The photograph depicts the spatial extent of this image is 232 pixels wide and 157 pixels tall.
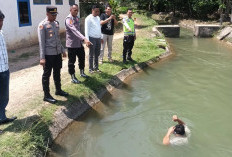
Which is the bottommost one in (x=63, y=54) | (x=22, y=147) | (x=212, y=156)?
(x=212, y=156)

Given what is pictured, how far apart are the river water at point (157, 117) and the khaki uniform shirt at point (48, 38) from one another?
183 cm

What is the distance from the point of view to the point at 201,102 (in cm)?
782

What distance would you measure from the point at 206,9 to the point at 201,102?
19914 millimetres

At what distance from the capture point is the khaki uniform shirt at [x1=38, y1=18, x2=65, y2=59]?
571 centimetres

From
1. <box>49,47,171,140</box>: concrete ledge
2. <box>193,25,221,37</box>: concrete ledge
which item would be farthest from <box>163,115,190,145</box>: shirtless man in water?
<box>193,25,221,37</box>: concrete ledge

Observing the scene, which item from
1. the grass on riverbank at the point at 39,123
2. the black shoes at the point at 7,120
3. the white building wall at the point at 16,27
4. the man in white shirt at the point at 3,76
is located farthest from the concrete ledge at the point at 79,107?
the white building wall at the point at 16,27

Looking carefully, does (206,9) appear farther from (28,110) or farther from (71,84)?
(28,110)

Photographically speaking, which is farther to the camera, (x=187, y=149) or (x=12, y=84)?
(x=12, y=84)

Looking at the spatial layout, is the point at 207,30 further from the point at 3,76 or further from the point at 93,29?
the point at 3,76

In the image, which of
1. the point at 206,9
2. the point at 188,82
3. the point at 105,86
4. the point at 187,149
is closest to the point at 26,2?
the point at 105,86

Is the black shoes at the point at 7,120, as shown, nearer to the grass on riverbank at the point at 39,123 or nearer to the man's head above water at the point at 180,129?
the grass on riverbank at the point at 39,123

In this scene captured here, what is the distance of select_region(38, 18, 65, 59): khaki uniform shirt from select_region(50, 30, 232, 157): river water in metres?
1.83

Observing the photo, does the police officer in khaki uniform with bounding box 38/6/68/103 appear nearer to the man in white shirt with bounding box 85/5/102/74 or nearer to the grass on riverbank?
the grass on riverbank

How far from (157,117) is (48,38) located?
3335 millimetres
